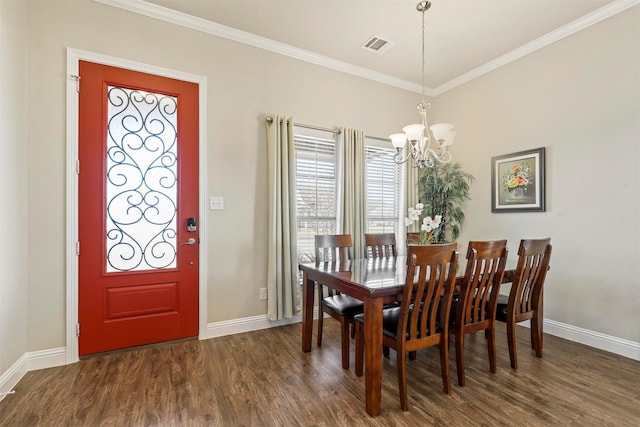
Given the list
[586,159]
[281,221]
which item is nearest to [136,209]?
[281,221]

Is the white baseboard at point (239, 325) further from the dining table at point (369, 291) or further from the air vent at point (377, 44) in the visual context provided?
the air vent at point (377, 44)

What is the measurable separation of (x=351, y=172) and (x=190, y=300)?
2.20 m

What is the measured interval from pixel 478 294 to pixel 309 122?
2445 millimetres

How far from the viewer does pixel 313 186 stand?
3.57m

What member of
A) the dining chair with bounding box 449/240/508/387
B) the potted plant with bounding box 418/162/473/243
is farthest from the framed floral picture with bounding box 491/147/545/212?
the dining chair with bounding box 449/240/508/387

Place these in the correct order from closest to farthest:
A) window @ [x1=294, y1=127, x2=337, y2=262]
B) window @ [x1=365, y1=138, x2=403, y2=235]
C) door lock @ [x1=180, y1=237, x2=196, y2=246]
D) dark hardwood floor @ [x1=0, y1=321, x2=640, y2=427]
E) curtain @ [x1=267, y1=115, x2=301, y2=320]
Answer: dark hardwood floor @ [x1=0, y1=321, x2=640, y2=427]
door lock @ [x1=180, y1=237, x2=196, y2=246]
curtain @ [x1=267, y1=115, x2=301, y2=320]
window @ [x1=294, y1=127, x2=337, y2=262]
window @ [x1=365, y1=138, x2=403, y2=235]

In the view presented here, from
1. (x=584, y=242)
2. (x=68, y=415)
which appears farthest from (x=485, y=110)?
(x=68, y=415)

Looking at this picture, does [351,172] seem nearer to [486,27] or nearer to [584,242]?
[486,27]

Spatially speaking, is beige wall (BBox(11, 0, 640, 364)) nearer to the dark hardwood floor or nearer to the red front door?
the red front door

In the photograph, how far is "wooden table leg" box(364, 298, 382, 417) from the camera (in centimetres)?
180

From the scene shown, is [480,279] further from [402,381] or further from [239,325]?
[239,325]

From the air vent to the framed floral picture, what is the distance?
1.84 metres

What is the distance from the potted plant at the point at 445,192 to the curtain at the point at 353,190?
1029 millimetres

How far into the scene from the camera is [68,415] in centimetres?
181
